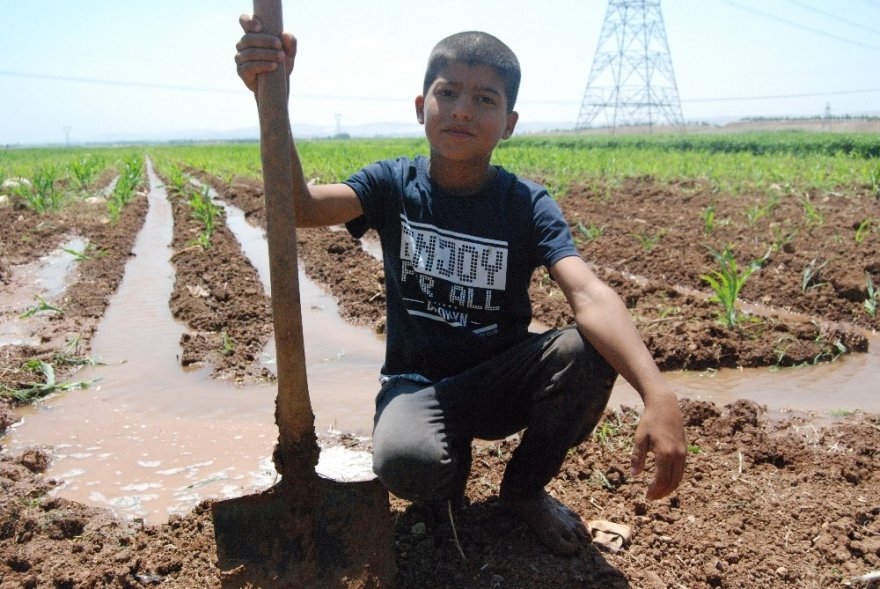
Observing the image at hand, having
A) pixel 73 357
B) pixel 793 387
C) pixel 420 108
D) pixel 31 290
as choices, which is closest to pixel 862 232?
pixel 793 387

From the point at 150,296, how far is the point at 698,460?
438 centimetres

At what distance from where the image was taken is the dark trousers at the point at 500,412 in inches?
67.9

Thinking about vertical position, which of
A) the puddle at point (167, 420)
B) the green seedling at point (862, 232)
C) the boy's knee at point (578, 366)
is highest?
the boy's knee at point (578, 366)

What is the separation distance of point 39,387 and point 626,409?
2.69m

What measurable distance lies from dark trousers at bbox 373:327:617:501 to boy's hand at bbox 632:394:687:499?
252mm

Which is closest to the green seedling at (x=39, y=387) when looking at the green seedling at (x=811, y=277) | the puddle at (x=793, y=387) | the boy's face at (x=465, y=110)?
the boy's face at (x=465, y=110)

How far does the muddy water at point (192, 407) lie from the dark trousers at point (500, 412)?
825 mm

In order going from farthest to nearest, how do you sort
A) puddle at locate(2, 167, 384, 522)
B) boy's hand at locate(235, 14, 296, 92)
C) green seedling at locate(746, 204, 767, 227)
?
green seedling at locate(746, 204, 767, 227)
puddle at locate(2, 167, 384, 522)
boy's hand at locate(235, 14, 296, 92)

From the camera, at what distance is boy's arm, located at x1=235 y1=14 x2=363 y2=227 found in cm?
168

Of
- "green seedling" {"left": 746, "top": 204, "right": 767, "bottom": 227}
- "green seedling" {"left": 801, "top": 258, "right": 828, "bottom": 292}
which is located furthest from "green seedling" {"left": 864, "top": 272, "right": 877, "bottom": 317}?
"green seedling" {"left": 746, "top": 204, "right": 767, "bottom": 227}

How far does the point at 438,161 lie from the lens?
2.06 meters

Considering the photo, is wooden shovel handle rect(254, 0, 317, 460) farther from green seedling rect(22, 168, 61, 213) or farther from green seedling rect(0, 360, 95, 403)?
green seedling rect(22, 168, 61, 213)

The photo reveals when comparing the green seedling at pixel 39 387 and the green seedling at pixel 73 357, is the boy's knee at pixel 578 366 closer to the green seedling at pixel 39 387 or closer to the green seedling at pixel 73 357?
the green seedling at pixel 39 387

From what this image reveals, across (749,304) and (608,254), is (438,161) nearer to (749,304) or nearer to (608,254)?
(749,304)
